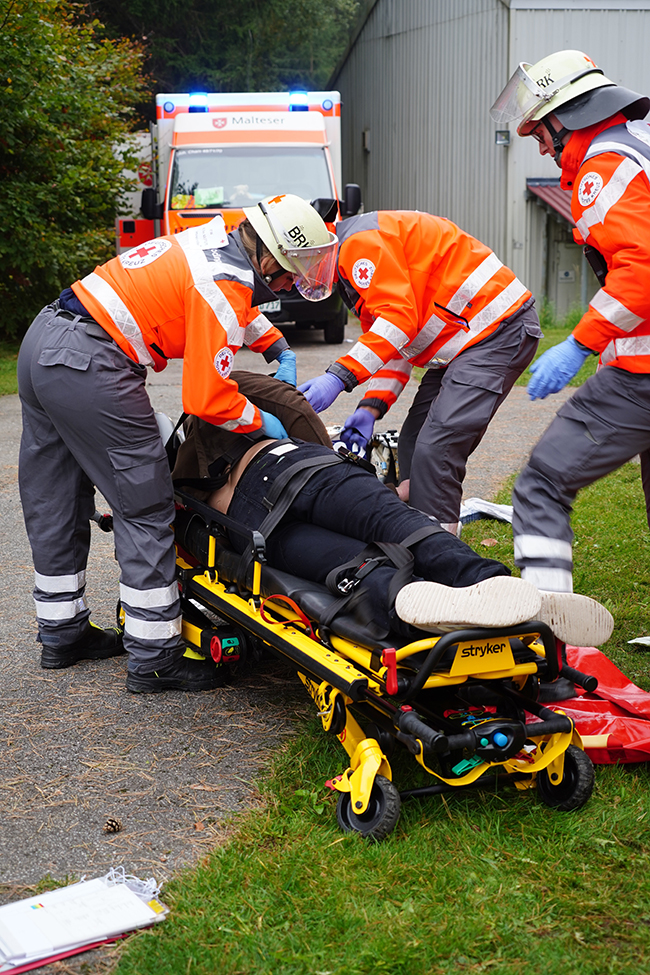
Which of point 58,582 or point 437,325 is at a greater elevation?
point 437,325

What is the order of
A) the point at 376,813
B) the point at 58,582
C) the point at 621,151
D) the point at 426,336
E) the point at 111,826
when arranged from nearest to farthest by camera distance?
the point at 376,813
the point at 111,826
the point at 621,151
the point at 58,582
the point at 426,336

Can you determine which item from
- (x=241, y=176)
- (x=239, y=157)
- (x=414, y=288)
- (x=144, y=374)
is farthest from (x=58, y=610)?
(x=239, y=157)

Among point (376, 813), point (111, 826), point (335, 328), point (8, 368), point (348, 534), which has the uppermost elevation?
point (348, 534)

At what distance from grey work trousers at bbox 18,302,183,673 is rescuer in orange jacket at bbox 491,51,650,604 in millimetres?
1346

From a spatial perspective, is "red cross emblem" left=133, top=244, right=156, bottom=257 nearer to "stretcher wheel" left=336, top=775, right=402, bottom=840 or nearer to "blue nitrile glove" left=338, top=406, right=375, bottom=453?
"blue nitrile glove" left=338, top=406, right=375, bottom=453

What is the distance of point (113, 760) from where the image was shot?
3.22 meters

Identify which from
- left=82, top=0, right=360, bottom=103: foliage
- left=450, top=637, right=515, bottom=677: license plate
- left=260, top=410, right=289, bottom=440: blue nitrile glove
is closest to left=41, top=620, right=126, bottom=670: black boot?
left=260, top=410, right=289, bottom=440: blue nitrile glove

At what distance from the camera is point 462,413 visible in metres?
4.32

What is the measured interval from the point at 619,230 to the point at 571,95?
59 cm

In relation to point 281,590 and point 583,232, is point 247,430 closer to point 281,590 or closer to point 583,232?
point 281,590

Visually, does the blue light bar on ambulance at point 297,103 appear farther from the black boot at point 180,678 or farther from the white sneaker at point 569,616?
the white sneaker at point 569,616

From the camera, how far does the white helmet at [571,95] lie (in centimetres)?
329

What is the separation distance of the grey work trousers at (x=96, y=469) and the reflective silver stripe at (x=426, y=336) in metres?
1.35

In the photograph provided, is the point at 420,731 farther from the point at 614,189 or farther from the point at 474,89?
the point at 474,89
